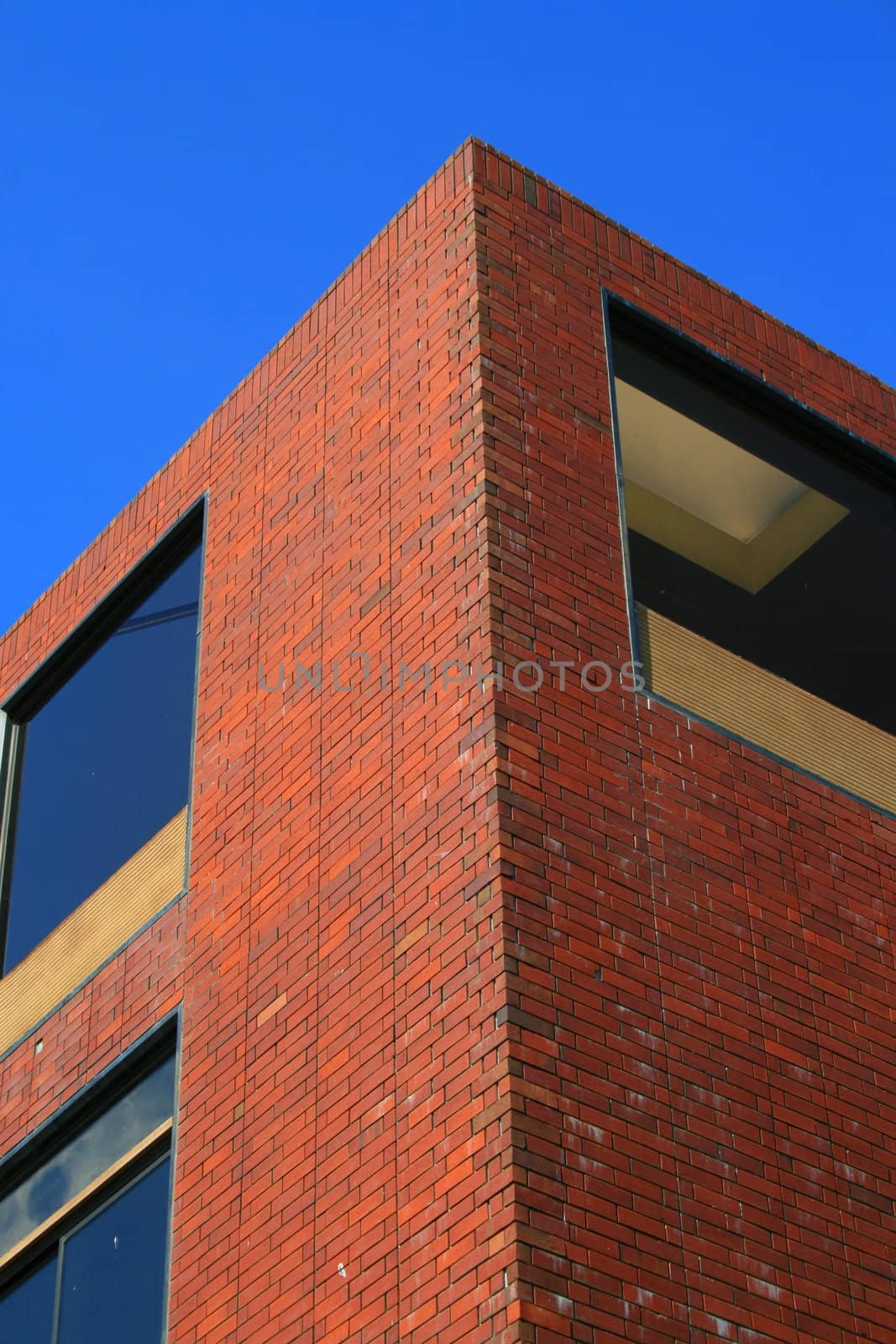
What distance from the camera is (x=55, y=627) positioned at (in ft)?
50.9

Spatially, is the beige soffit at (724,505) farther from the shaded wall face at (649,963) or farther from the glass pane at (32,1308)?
the glass pane at (32,1308)

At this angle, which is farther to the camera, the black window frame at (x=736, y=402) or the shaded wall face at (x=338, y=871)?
the black window frame at (x=736, y=402)

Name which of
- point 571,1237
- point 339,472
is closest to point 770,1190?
point 571,1237

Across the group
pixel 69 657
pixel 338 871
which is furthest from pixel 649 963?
pixel 69 657

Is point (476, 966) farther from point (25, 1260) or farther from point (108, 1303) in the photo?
point (25, 1260)

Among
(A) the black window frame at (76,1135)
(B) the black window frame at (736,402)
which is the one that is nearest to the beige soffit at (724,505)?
(B) the black window frame at (736,402)

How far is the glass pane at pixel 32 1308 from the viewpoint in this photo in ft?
39.2

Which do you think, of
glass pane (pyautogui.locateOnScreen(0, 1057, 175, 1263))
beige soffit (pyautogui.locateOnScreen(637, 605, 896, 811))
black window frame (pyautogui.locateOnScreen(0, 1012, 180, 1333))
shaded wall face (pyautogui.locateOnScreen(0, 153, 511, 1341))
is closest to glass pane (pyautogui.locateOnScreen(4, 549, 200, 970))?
shaded wall face (pyautogui.locateOnScreen(0, 153, 511, 1341))

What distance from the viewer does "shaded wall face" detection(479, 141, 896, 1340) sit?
28.8 feet

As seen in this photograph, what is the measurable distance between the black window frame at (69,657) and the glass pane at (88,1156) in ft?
6.81

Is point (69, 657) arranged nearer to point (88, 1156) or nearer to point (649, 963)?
point (88, 1156)

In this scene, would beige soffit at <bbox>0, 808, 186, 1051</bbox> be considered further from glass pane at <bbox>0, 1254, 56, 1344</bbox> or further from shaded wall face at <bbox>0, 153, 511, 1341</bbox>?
glass pane at <bbox>0, 1254, 56, 1344</bbox>

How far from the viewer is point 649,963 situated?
32.0ft

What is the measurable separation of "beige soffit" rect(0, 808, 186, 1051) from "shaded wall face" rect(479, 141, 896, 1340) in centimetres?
337
